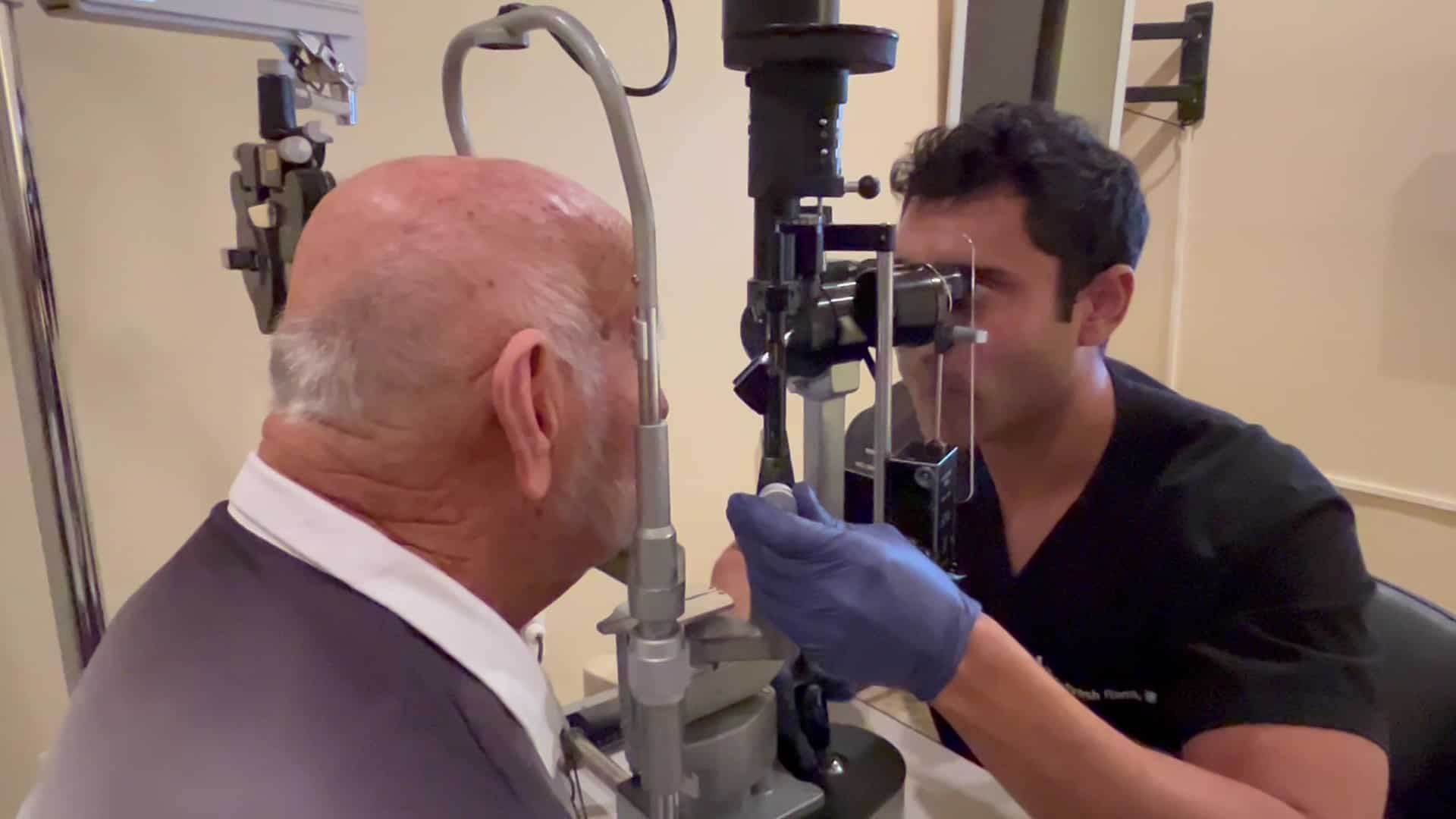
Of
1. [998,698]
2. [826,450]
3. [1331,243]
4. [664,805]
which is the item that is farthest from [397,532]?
[1331,243]

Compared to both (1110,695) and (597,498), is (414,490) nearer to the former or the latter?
(597,498)

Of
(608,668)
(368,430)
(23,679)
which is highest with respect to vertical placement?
(368,430)

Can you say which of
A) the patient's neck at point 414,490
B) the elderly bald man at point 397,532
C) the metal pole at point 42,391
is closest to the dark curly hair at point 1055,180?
the elderly bald man at point 397,532

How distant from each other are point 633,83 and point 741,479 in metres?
0.75

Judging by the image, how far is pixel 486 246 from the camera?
0.62 meters

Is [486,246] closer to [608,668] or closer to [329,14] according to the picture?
[329,14]

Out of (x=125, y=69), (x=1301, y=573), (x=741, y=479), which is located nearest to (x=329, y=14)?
(x=125, y=69)

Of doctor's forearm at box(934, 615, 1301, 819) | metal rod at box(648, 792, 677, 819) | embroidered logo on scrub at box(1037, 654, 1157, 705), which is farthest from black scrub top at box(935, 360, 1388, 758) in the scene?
metal rod at box(648, 792, 677, 819)

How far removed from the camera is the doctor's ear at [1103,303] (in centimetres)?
123

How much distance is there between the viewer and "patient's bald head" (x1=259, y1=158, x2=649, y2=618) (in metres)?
0.61

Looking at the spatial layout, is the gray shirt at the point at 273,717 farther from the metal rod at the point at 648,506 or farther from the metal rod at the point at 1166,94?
the metal rod at the point at 1166,94

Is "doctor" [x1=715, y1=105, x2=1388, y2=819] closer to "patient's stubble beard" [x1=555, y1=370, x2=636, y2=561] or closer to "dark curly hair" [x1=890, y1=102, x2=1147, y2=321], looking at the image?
"dark curly hair" [x1=890, y1=102, x2=1147, y2=321]

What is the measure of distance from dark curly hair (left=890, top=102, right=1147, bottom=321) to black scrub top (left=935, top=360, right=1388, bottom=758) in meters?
0.17

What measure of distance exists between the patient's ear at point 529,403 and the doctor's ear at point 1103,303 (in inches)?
31.6
